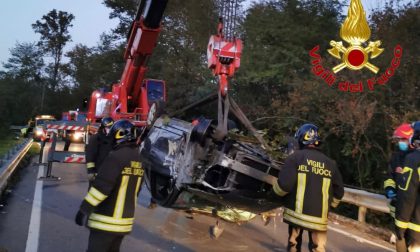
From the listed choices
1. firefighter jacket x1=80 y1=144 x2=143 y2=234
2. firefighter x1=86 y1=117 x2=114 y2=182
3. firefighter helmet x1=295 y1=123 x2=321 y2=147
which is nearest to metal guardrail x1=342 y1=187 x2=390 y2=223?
firefighter helmet x1=295 y1=123 x2=321 y2=147

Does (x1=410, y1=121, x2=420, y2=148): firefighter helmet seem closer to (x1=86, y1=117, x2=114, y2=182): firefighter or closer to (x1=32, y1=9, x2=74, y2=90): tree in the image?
(x1=86, y1=117, x2=114, y2=182): firefighter

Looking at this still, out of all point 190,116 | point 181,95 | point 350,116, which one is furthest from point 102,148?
point 181,95

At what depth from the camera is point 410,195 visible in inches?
189

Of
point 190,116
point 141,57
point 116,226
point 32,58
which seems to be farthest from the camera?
point 32,58

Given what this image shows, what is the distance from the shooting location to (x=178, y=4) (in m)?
31.7

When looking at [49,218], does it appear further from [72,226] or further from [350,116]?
[350,116]

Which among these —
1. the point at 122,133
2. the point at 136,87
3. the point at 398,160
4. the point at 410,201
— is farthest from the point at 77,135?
the point at 410,201

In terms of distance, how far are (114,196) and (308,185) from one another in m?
1.99

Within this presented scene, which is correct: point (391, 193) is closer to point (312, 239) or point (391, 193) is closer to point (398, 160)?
point (398, 160)

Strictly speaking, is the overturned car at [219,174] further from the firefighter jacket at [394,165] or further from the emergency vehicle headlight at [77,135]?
the emergency vehicle headlight at [77,135]

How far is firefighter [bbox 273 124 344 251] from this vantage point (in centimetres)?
507

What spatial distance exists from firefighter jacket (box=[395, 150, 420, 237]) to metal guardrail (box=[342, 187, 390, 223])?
2.93 m

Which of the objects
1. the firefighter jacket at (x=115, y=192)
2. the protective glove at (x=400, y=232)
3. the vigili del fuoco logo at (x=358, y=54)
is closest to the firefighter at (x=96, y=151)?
the firefighter jacket at (x=115, y=192)

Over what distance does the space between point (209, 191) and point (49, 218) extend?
134 inches
